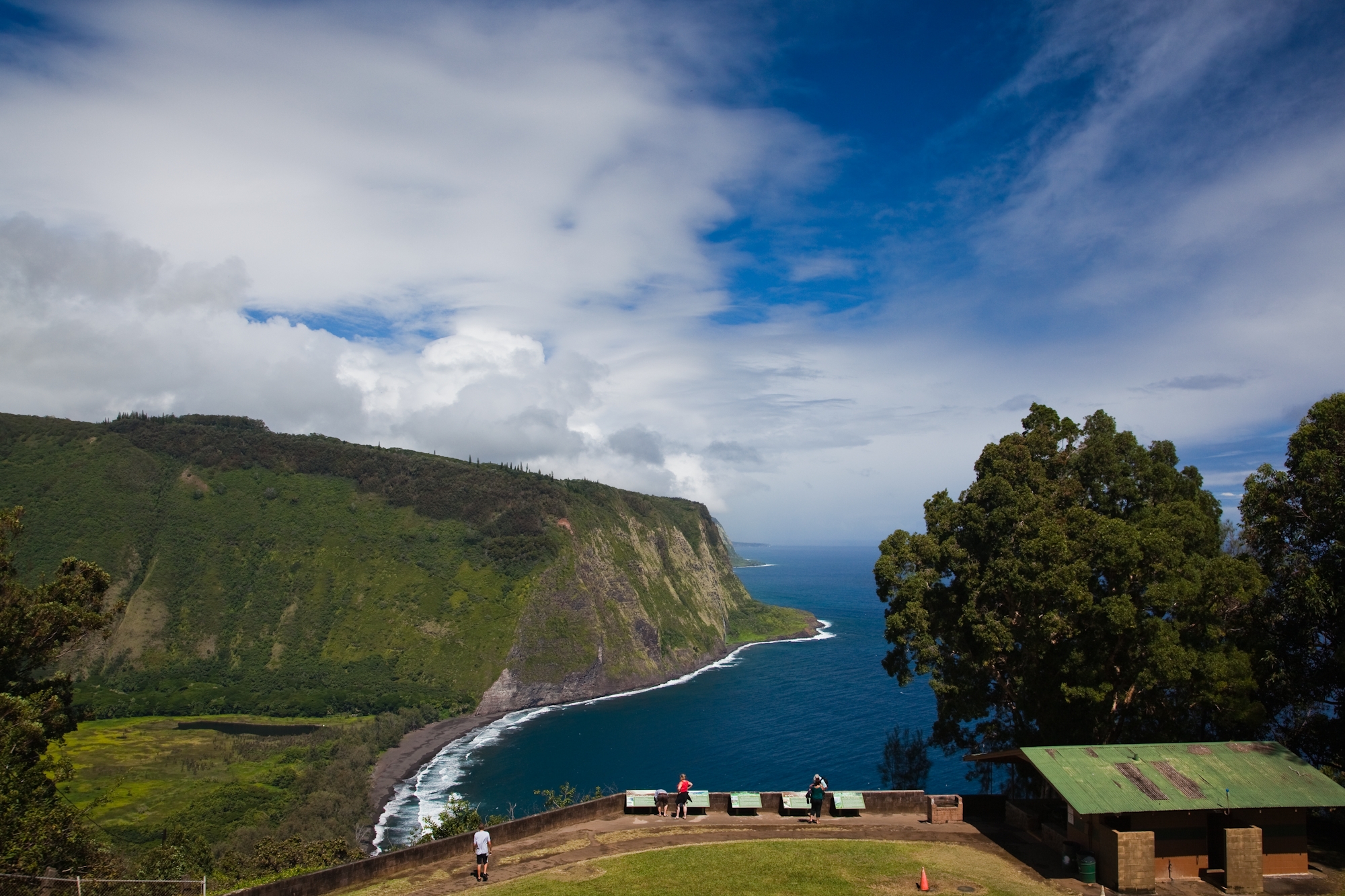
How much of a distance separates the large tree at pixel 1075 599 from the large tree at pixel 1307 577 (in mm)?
1107

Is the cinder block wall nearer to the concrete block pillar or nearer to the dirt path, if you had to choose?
the concrete block pillar

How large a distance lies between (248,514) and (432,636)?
48.4 metres

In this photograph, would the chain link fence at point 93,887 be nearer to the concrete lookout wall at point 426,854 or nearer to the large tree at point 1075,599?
the concrete lookout wall at point 426,854

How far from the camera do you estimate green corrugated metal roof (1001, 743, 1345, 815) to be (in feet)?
57.7

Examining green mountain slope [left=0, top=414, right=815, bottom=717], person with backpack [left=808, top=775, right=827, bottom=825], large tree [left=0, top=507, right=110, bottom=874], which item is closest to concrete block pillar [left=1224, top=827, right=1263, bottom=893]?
person with backpack [left=808, top=775, right=827, bottom=825]

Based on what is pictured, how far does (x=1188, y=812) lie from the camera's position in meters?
17.6

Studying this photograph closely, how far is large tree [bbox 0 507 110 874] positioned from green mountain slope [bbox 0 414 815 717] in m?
79.9

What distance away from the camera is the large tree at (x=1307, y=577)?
22156 mm

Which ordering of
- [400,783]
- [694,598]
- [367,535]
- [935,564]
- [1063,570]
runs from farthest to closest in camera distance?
[694,598] → [367,535] → [400,783] → [935,564] → [1063,570]

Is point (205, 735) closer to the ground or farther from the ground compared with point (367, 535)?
closer to the ground

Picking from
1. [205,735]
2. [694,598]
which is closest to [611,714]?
[205,735]

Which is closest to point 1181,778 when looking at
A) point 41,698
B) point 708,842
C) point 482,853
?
point 708,842

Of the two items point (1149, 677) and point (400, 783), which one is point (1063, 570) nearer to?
point (1149, 677)

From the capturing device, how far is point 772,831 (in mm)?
21531
